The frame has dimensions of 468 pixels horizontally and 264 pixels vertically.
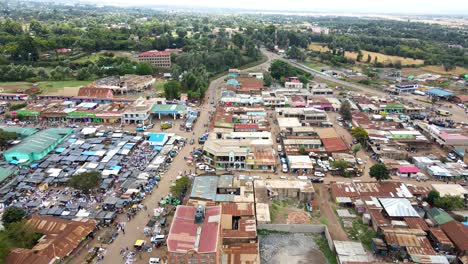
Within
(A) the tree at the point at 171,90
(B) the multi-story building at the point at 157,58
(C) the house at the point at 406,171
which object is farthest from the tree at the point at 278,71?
(C) the house at the point at 406,171

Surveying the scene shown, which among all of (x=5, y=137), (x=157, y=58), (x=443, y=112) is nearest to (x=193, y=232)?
(x=5, y=137)

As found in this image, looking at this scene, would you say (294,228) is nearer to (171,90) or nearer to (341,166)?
(341,166)

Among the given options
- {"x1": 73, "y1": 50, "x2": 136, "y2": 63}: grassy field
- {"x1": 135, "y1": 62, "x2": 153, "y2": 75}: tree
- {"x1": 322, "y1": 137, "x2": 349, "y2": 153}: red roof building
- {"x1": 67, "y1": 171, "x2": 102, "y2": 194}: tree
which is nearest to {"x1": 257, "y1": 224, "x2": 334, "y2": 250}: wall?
{"x1": 322, "y1": 137, "x2": 349, "y2": 153}: red roof building

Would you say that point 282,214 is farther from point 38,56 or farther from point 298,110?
point 38,56

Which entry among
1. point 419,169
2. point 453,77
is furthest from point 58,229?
point 453,77

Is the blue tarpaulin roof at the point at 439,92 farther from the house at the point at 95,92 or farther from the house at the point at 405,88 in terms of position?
the house at the point at 95,92
